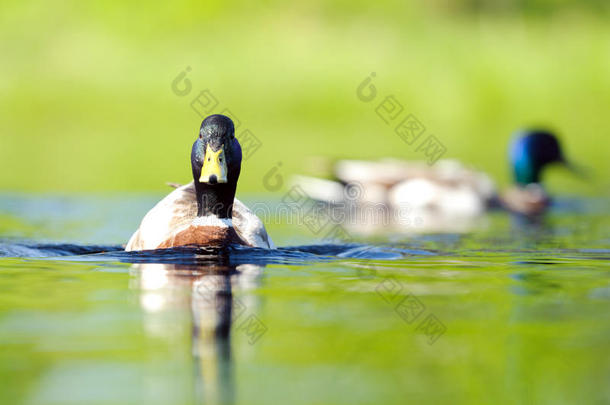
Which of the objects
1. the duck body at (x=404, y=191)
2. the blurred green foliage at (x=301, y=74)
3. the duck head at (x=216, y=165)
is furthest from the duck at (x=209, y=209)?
the blurred green foliage at (x=301, y=74)

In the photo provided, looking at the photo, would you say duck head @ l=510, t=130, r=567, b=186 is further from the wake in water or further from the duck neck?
the duck neck

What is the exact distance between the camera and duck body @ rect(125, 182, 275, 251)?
7.93 metres

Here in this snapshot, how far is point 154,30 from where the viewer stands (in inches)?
2186

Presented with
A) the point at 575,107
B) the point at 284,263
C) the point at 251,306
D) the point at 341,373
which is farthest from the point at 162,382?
the point at 575,107

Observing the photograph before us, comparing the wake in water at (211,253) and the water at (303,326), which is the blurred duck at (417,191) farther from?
the water at (303,326)

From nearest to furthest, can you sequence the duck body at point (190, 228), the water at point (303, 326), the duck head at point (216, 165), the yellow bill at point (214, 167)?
1. the water at point (303, 326)
2. the yellow bill at point (214, 167)
3. the duck head at point (216, 165)
4. the duck body at point (190, 228)

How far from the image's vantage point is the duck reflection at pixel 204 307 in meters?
4.54

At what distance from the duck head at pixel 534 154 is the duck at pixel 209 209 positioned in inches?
385

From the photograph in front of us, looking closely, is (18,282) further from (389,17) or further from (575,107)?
(389,17)

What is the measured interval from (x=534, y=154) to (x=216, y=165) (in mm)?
10836

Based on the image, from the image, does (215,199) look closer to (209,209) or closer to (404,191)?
Result: (209,209)

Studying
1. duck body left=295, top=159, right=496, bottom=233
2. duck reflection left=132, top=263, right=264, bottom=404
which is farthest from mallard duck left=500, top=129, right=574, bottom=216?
duck reflection left=132, top=263, right=264, bottom=404

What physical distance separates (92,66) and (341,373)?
47.2 meters

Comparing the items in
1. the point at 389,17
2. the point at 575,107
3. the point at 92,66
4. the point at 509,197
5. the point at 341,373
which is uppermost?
the point at 389,17
